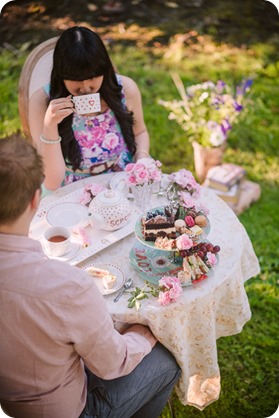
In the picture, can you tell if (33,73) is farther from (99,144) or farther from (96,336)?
(96,336)

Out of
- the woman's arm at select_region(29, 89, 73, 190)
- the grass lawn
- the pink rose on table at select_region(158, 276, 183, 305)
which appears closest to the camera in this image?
the pink rose on table at select_region(158, 276, 183, 305)

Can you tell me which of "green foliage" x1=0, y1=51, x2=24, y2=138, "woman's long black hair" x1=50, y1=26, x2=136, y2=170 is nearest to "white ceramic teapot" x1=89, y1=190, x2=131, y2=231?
"woman's long black hair" x1=50, y1=26, x2=136, y2=170

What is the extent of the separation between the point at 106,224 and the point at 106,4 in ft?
15.0

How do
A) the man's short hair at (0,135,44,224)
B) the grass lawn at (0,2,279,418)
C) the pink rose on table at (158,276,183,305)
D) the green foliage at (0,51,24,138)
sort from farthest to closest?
1. the green foliage at (0,51,24,138)
2. the grass lawn at (0,2,279,418)
3. the pink rose on table at (158,276,183,305)
4. the man's short hair at (0,135,44,224)

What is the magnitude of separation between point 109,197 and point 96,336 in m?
0.80

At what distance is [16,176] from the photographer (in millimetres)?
1446

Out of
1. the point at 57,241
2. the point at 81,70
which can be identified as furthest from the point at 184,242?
the point at 81,70

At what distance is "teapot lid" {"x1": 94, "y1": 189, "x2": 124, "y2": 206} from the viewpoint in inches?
86.7

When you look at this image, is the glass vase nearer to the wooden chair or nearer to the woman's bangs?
the woman's bangs

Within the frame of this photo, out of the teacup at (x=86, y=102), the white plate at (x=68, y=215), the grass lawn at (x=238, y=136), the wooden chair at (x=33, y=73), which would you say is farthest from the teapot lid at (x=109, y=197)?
the grass lawn at (x=238, y=136)

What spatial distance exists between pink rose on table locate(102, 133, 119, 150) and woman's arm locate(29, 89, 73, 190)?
1.02 feet

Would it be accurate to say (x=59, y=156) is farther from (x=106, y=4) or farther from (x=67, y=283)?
(x=106, y=4)

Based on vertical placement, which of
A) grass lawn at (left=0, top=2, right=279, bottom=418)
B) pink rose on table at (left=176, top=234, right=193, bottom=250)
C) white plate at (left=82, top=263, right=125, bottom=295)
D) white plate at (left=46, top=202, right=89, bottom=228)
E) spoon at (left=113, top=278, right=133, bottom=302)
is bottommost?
grass lawn at (left=0, top=2, right=279, bottom=418)

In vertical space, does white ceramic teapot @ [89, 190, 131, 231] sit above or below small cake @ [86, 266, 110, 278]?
above
